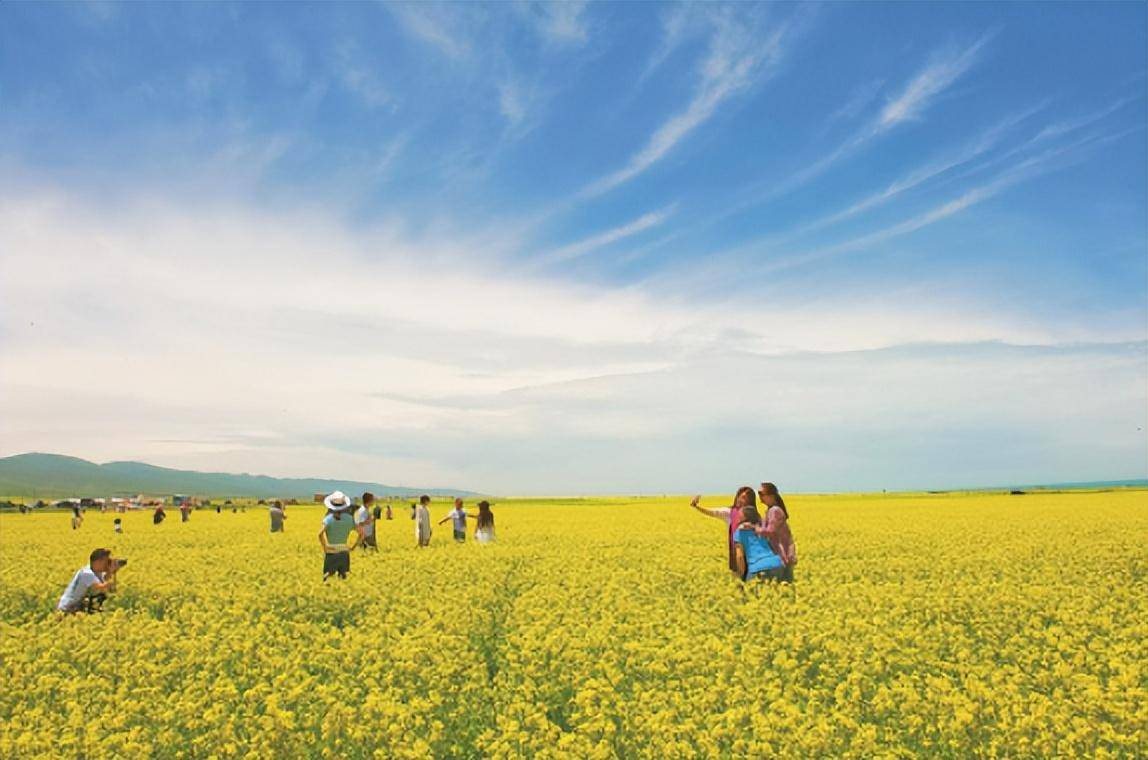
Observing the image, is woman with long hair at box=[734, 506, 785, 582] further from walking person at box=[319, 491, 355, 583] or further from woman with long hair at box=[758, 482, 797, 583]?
walking person at box=[319, 491, 355, 583]

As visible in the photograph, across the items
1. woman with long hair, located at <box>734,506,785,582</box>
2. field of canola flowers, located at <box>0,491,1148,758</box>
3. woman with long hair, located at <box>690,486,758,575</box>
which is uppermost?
woman with long hair, located at <box>690,486,758,575</box>

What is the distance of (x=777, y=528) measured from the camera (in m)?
13.7

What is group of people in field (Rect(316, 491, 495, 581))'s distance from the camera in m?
16.9

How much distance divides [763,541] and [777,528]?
1.26 feet

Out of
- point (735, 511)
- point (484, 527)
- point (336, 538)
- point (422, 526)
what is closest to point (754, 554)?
point (735, 511)

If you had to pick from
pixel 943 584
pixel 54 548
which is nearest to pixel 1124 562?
pixel 943 584

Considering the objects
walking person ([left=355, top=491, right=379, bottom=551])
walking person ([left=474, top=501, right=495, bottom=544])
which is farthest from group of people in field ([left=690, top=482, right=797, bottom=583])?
walking person ([left=355, top=491, right=379, bottom=551])

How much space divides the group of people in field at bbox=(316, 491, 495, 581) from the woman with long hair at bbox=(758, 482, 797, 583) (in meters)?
8.38

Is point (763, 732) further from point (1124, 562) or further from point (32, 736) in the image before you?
point (1124, 562)

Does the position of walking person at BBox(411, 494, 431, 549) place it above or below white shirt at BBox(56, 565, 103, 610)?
above

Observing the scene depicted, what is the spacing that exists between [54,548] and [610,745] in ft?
93.9

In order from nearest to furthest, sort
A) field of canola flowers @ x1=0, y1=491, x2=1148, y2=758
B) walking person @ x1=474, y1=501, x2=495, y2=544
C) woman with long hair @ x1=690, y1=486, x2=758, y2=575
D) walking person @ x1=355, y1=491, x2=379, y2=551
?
field of canola flowers @ x1=0, y1=491, x2=1148, y2=758 < woman with long hair @ x1=690, y1=486, x2=758, y2=575 < walking person @ x1=355, y1=491, x2=379, y2=551 < walking person @ x1=474, y1=501, x2=495, y2=544

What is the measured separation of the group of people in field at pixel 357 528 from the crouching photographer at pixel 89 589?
12.8ft

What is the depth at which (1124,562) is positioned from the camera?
1873 centimetres
